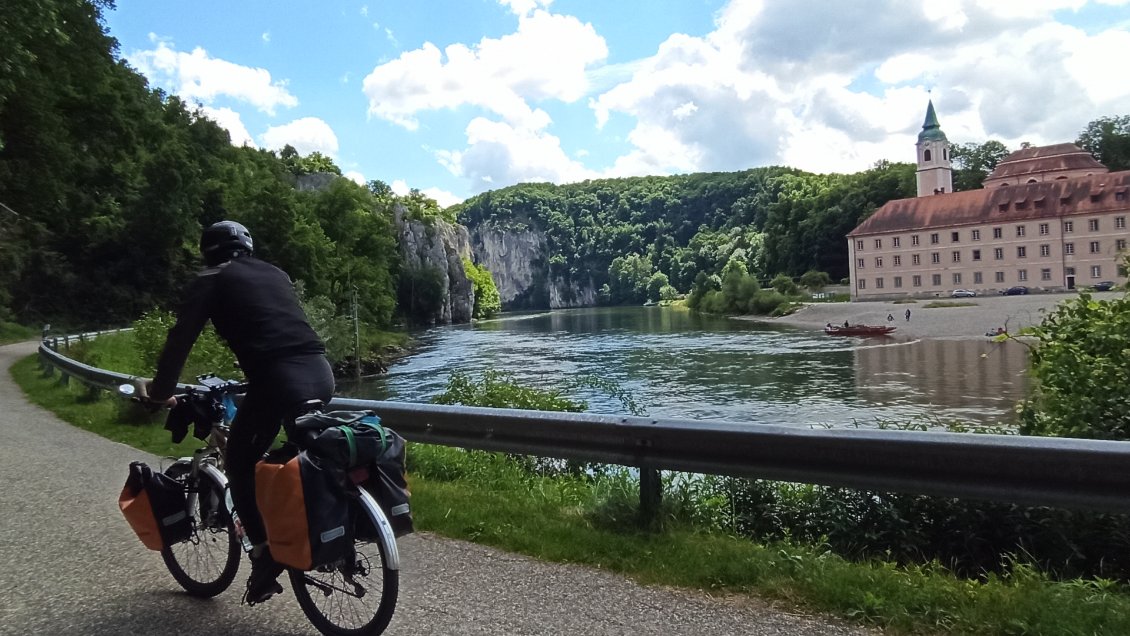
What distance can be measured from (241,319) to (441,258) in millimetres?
97778

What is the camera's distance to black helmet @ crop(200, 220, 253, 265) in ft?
11.3

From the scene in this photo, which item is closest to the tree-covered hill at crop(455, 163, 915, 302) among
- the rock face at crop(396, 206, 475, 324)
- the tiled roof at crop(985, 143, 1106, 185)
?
the tiled roof at crop(985, 143, 1106, 185)

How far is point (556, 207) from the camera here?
19425 cm

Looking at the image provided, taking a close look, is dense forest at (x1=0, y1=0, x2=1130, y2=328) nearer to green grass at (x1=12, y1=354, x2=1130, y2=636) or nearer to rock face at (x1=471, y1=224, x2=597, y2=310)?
green grass at (x1=12, y1=354, x2=1130, y2=636)

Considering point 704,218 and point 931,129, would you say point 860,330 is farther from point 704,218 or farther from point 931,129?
point 704,218

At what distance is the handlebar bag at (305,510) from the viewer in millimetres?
3049

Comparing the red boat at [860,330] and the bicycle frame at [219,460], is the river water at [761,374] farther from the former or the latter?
the bicycle frame at [219,460]

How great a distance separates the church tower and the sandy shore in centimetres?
2897

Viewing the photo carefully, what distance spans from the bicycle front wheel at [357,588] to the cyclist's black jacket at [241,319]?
0.71 m

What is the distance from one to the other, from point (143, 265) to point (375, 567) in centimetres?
5267

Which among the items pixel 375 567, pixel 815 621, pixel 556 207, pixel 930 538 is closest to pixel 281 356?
pixel 375 567

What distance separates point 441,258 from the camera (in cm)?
9994

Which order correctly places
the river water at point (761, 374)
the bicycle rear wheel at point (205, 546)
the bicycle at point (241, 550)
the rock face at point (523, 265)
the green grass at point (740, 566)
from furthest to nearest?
the rock face at point (523, 265) → the river water at point (761, 374) → the bicycle rear wheel at point (205, 546) → the green grass at point (740, 566) → the bicycle at point (241, 550)

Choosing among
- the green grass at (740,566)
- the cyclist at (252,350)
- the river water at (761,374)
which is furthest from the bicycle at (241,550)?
the river water at (761,374)
